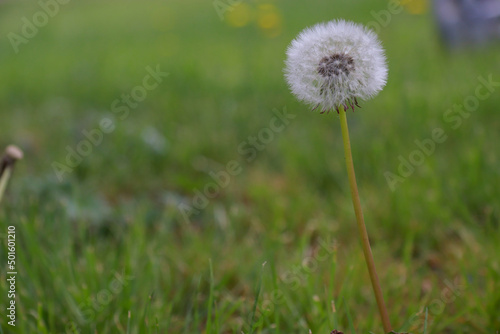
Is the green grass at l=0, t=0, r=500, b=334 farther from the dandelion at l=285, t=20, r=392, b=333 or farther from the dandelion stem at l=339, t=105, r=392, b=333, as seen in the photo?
the dandelion at l=285, t=20, r=392, b=333

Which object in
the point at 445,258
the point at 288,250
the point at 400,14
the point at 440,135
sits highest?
the point at 400,14

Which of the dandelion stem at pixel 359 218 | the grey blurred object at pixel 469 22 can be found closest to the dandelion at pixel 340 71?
the dandelion stem at pixel 359 218

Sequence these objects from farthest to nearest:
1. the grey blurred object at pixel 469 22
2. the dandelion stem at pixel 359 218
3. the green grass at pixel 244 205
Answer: the grey blurred object at pixel 469 22, the green grass at pixel 244 205, the dandelion stem at pixel 359 218

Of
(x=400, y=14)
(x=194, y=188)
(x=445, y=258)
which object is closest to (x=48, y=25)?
(x=400, y=14)

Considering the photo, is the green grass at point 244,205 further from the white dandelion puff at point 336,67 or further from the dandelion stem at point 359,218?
the white dandelion puff at point 336,67

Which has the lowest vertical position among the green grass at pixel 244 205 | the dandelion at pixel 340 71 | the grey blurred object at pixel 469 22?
the green grass at pixel 244 205

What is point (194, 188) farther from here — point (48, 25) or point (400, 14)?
point (48, 25)

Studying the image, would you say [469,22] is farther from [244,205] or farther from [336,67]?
[336,67]

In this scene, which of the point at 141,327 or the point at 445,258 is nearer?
the point at 141,327
